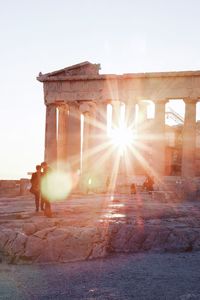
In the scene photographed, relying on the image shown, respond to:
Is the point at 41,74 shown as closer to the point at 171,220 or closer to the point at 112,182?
the point at 112,182

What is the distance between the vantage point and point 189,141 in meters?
37.8

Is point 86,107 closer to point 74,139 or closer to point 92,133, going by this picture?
point 92,133

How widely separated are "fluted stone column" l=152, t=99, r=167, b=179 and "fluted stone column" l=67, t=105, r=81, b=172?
6.89m

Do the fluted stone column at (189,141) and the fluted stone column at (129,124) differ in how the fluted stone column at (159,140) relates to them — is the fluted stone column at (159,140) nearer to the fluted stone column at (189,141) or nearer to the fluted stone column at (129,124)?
the fluted stone column at (189,141)

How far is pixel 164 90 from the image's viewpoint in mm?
38594

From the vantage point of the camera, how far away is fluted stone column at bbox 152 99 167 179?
38.2 meters

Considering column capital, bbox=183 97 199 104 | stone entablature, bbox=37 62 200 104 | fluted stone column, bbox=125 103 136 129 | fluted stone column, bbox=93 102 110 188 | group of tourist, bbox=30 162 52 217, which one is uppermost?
stone entablature, bbox=37 62 200 104

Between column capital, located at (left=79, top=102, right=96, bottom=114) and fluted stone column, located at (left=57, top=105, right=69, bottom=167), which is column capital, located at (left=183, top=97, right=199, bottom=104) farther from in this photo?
fluted stone column, located at (left=57, top=105, right=69, bottom=167)

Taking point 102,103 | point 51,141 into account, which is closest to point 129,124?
point 102,103

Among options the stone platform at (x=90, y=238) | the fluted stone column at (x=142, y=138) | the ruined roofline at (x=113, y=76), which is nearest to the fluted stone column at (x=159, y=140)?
the fluted stone column at (x=142, y=138)

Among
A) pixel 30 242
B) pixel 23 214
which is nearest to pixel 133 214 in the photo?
pixel 23 214

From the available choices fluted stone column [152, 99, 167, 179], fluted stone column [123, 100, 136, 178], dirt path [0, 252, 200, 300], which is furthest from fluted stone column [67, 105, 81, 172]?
dirt path [0, 252, 200, 300]

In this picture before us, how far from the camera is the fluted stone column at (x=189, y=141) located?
124 ft

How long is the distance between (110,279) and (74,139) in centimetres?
3217
